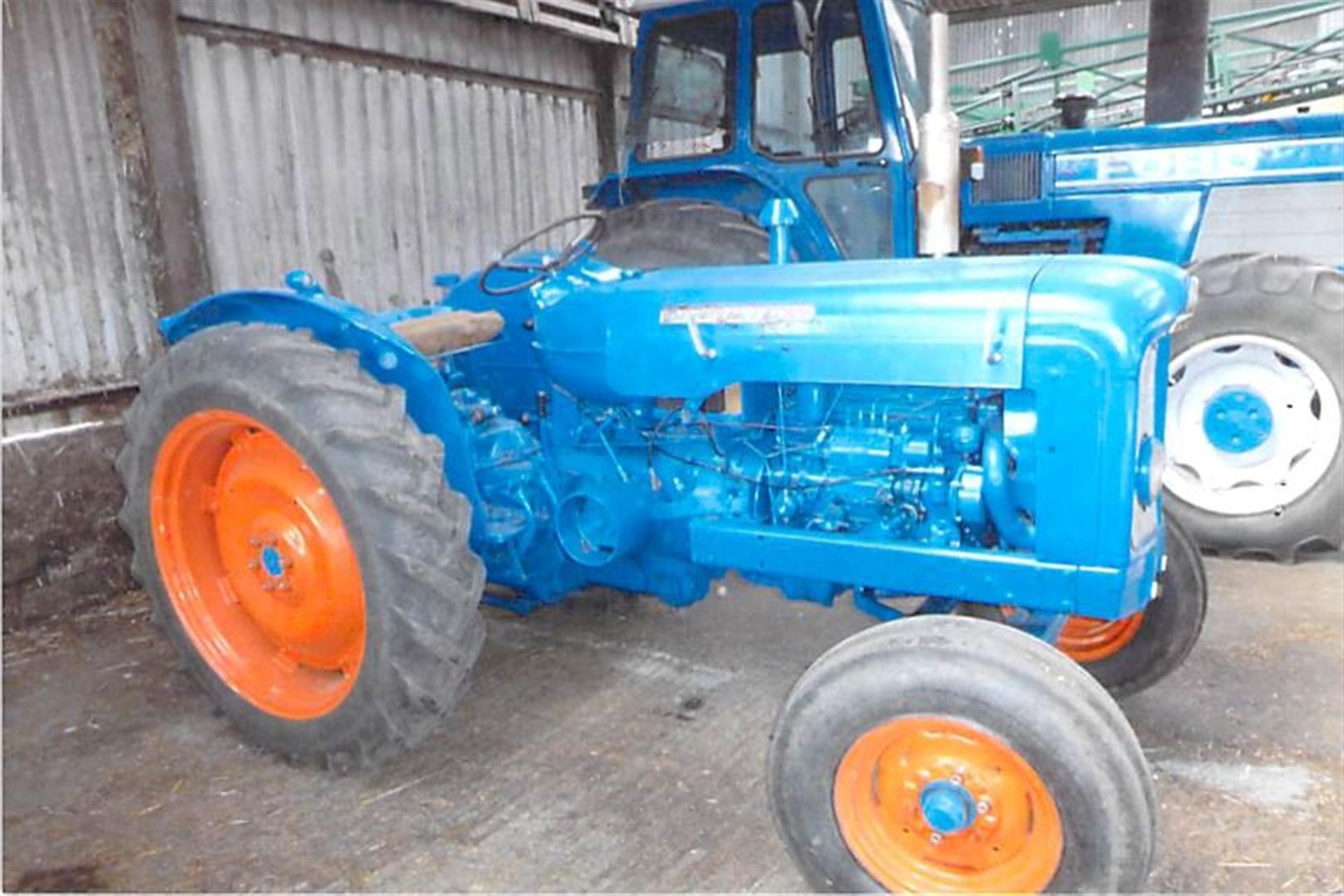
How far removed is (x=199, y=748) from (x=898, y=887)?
71.3 inches

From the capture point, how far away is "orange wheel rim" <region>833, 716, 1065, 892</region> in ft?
5.50

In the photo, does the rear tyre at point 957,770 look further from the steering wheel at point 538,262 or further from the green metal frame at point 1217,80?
the green metal frame at point 1217,80

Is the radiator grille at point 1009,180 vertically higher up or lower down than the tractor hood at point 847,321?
higher up

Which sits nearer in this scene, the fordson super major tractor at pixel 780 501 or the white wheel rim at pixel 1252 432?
the fordson super major tractor at pixel 780 501

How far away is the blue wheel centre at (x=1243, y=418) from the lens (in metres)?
3.51

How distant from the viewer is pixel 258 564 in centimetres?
247

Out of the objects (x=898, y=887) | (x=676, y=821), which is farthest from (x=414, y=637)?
(x=898, y=887)

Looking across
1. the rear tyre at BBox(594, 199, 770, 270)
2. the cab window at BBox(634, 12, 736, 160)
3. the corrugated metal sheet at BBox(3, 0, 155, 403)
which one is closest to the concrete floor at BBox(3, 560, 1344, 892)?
the corrugated metal sheet at BBox(3, 0, 155, 403)

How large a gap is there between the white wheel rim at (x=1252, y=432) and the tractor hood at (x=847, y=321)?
1776 millimetres

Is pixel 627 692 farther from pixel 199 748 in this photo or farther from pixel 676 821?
pixel 199 748

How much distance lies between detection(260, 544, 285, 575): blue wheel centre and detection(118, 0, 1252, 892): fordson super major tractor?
17 mm

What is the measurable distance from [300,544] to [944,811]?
1529 millimetres

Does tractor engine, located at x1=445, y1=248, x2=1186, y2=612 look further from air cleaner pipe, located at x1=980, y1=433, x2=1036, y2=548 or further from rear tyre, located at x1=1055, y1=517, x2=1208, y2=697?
rear tyre, located at x1=1055, y1=517, x2=1208, y2=697

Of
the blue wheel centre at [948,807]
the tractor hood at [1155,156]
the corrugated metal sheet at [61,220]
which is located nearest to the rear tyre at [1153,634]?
the blue wheel centre at [948,807]
